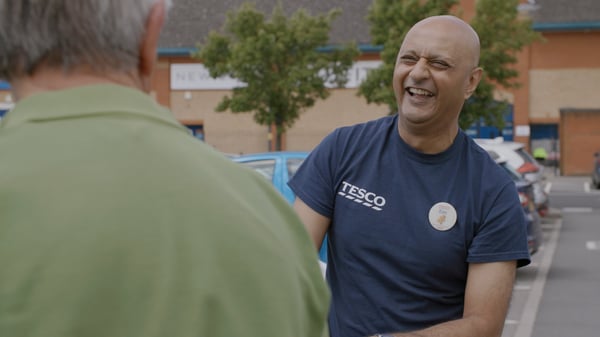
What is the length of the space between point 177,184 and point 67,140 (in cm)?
17

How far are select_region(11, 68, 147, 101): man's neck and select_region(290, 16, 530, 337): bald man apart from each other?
163cm

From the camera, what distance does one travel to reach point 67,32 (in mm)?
1606

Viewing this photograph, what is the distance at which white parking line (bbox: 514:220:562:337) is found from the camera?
33.5 feet

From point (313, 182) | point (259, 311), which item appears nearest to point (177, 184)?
point (259, 311)

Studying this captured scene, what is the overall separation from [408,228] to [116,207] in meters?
1.81

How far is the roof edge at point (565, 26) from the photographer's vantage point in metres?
47.5

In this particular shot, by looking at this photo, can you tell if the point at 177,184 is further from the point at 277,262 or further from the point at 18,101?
the point at 18,101

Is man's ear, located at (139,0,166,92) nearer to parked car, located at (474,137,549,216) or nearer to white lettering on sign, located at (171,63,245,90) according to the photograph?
parked car, located at (474,137,549,216)

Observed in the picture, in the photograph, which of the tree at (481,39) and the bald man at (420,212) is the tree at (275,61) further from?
the bald man at (420,212)

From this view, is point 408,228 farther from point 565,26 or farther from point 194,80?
point 194,80

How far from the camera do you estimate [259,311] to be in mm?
1596

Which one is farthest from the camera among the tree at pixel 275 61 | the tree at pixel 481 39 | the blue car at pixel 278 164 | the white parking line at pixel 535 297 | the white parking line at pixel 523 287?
the tree at pixel 275 61

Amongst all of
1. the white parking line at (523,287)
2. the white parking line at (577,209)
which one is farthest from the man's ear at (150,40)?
the white parking line at (577,209)

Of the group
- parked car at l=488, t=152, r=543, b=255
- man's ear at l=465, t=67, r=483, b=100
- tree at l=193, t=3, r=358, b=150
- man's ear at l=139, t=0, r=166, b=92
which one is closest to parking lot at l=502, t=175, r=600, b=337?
parked car at l=488, t=152, r=543, b=255
